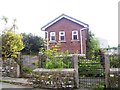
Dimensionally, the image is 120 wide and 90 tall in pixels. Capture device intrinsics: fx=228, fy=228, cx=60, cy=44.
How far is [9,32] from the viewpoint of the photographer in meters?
13.1

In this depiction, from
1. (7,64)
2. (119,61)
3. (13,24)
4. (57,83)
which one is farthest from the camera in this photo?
(13,24)

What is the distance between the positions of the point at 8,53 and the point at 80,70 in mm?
4731

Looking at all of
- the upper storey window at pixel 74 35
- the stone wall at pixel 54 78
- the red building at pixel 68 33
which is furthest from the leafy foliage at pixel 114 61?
the upper storey window at pixel 74 35

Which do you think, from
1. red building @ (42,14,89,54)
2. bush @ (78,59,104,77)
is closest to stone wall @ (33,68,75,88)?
bush @ (78,59,104,77)

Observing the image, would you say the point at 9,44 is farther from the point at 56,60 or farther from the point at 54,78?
the point at 54,78

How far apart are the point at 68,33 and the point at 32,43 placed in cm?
533

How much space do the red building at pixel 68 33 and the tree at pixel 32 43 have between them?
2.50 m

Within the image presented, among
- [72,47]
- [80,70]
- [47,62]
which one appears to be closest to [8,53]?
[47,62]

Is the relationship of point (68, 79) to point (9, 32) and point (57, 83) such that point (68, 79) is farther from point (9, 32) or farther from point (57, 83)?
point (9, 32)

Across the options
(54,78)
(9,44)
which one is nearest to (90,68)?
(54,78)

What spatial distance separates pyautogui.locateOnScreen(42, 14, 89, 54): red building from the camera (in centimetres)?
2478

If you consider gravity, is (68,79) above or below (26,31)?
below

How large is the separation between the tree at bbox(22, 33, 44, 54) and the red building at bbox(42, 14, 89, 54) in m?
2.50

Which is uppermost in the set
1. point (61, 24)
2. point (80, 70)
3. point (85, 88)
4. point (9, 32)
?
point (61, 24)
